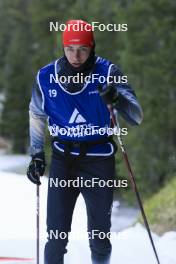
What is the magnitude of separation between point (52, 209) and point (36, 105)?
2.36ft

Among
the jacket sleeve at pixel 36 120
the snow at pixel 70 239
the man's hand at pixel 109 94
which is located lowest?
the snow at pixel 70 239

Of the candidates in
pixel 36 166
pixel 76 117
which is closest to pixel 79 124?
pixel 76 117

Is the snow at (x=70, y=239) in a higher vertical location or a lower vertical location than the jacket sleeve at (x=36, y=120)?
lower

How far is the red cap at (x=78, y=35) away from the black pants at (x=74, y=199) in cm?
76

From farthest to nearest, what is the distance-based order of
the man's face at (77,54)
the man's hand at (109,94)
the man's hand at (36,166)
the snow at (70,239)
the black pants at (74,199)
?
the snow at (70,239) → the man's hand at (36,166) → the black pants at (74,199) → the man's face at (77,54) → the man's hand at (109,94)

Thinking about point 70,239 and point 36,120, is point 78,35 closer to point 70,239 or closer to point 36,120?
point 36,120

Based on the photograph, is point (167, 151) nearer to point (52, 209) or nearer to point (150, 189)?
point (150, 189)

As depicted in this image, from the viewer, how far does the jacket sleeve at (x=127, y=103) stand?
4047 mm

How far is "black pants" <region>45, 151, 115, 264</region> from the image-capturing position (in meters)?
4.18

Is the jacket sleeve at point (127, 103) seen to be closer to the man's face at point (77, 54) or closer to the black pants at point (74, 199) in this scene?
the man's face at point (77, 54)

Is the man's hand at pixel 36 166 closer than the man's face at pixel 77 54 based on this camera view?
No

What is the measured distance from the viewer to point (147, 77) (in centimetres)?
2800

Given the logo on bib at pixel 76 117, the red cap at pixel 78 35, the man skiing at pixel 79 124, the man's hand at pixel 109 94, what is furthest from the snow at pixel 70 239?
the red cap at pixel 78 35

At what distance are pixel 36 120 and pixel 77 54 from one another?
1.91 ft
